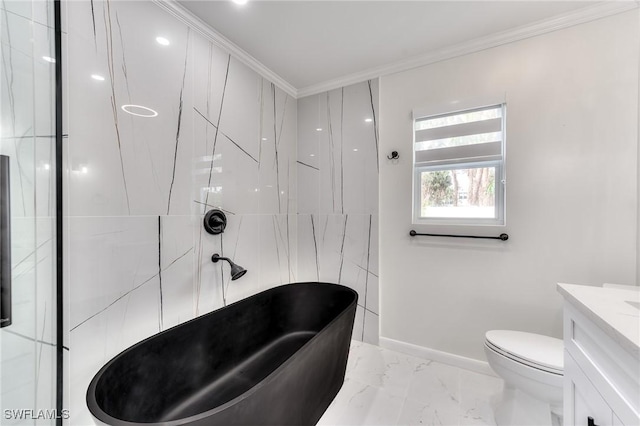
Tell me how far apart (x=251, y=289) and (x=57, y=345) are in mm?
1217

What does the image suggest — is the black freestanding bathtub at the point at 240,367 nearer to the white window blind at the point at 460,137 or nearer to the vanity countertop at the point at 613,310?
the vanity countertop at the point at 613,310

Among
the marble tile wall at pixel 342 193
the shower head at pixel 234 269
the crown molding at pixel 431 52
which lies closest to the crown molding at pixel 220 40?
the crown molding at pixel 431 52

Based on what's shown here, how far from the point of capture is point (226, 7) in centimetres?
161

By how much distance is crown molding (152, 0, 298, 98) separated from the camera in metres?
1.57

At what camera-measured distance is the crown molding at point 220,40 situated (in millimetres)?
1567

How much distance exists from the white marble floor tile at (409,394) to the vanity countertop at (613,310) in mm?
1145

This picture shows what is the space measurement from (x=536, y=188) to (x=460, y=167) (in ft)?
1.67

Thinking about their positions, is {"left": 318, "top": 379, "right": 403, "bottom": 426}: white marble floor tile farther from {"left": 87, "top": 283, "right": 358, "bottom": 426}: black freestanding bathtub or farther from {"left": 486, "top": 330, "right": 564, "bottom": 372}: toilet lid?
{"left": 486, "top": 330, "right": 564, "bottom": 372}: toilet lid

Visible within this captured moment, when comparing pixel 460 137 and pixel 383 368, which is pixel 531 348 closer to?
pixel 383 368

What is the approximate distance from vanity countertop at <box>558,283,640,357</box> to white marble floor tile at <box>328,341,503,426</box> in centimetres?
114

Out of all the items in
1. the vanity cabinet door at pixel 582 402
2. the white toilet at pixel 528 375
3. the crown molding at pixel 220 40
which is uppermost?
the crown molding at pixel 220 40

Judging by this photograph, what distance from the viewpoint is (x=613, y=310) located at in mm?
736

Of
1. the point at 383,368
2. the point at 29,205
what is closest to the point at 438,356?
the point at 383,368

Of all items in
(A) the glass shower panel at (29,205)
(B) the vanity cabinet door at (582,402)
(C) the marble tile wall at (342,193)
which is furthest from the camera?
(C) the marble tile wall at (342,193)
